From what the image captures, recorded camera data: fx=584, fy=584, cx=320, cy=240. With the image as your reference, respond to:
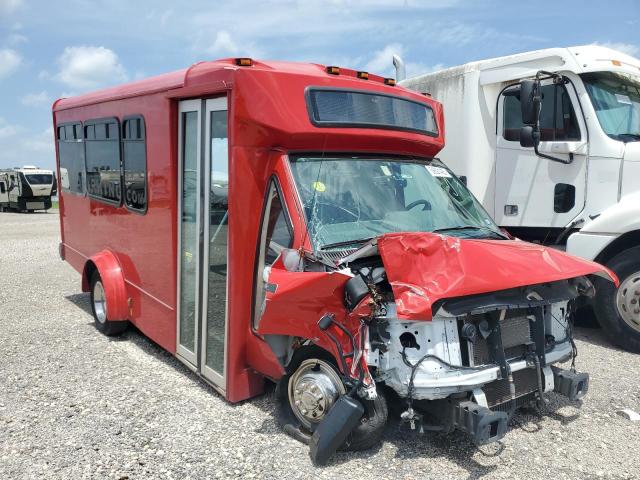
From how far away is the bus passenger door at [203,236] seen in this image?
443 centimetres

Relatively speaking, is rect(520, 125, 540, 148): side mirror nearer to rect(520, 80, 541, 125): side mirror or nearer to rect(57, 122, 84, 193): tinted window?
rect(520, 80, 541, 125): side mirror

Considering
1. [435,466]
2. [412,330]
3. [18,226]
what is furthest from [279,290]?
[18,226]

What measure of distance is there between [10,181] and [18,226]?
32.5 feet

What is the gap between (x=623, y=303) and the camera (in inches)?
230

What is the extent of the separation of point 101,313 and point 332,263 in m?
3.99

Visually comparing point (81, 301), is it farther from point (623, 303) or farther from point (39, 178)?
point (39, 178)

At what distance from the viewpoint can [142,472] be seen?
365 centimetres

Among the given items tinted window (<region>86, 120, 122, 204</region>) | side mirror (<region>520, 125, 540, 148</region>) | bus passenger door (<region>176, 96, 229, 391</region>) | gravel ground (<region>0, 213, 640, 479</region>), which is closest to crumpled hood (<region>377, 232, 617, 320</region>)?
gravel ground (<region>0, 213, 640, 479</region>)

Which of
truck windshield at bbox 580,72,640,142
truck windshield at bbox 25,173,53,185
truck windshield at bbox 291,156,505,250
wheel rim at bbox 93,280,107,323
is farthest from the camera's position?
truck windshield at bbox 25,173,53,185

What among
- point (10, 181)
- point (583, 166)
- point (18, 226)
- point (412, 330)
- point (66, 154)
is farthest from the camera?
point (10, 181)

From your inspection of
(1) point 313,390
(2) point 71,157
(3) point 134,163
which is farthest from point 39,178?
(1) point 313,390

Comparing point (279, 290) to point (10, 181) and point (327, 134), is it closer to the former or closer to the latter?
point (327, 134)

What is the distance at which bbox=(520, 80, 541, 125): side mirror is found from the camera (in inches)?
219

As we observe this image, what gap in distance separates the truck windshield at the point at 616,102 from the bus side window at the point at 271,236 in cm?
382
